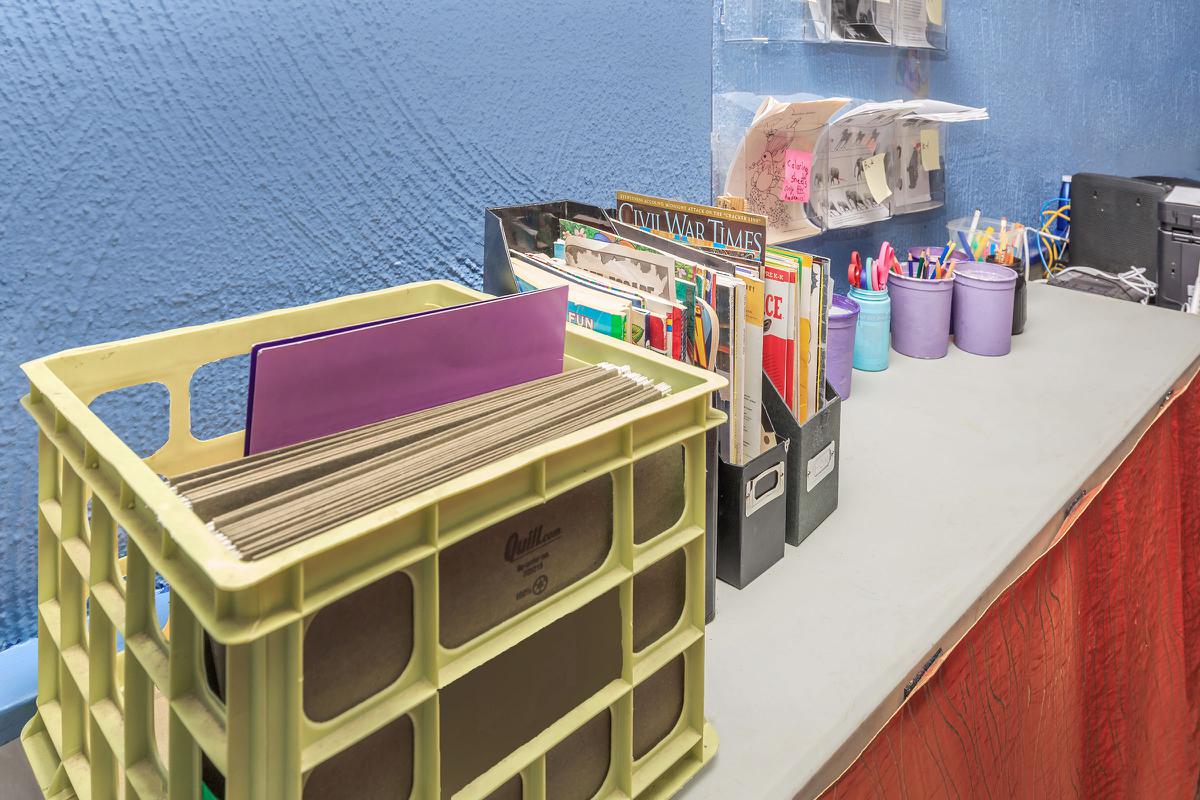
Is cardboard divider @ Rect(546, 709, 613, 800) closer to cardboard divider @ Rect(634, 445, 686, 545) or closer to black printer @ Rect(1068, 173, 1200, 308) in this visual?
cardboard divider @ Rect(634, 445, 686, 545)

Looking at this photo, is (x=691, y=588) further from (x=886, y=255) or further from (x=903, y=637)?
(x=886, y=255)

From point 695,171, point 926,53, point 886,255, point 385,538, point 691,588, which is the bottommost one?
point 691,588

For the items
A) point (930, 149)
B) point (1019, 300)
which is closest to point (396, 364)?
point (1019, 300)

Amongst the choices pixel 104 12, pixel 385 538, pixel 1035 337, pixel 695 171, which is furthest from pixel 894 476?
pixel 104 12

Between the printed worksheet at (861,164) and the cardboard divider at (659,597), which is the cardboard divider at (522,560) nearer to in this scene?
the cardboard divider at (659,597)

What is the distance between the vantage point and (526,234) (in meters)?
1.00

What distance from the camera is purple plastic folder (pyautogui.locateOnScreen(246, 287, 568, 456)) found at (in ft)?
1.67

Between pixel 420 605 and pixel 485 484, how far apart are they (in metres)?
0.07

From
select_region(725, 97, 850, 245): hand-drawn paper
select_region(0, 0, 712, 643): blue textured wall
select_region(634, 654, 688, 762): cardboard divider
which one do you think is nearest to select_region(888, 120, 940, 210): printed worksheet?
select_region(725, 97, 850, 245): hand-drawn paper

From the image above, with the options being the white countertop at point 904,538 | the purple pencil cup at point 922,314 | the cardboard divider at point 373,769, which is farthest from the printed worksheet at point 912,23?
the cardboard divider at point 373,769

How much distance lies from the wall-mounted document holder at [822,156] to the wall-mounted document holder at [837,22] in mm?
98

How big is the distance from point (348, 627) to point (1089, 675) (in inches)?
43.4

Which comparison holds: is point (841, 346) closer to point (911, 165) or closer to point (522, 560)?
point (911, 165)

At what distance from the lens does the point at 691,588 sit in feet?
1.97
